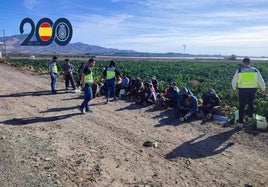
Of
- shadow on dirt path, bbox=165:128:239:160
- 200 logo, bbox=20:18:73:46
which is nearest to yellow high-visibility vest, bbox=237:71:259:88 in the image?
shadow on dirt path, bbox=165:128:239:160

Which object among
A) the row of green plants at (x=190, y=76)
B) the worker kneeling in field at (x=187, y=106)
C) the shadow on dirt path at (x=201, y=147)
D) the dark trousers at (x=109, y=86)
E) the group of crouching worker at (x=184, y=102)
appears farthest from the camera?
the row of green plants at (x=190, y=76)

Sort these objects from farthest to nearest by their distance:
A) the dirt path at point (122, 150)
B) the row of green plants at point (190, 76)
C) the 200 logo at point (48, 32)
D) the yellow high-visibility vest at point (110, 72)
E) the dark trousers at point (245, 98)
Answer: the 200 logo at point (48, 32)
the row of green plants at point (190, 76)
the yellow high-visibility vest at point (110, 72)
the dark trousers at point (245, 98)
the dirt path at point (122, 150)

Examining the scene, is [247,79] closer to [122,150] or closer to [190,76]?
[122,150]

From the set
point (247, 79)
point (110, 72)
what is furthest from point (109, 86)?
point (247, 79)

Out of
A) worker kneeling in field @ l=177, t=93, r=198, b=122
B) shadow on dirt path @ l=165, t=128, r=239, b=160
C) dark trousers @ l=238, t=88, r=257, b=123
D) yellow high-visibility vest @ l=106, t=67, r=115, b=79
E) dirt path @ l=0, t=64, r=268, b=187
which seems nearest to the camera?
dirt path @ l=0, t=64, r=268, b=187

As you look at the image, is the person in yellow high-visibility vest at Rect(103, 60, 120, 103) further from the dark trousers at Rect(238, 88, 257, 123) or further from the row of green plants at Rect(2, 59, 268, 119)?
the dark trousers at Rect(238, 88, 257, 123)

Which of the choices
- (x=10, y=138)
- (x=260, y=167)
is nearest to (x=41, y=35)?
(x=10, y=138)

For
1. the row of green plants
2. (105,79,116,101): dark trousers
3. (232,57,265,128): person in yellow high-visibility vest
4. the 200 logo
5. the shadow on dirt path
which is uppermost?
the 200 logo

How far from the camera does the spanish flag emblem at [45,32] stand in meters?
26.2

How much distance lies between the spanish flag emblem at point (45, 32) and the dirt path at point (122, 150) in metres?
14.9

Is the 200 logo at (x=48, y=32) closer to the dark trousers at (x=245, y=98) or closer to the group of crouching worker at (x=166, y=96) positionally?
the group of crouching worker at (x=166, y=96)

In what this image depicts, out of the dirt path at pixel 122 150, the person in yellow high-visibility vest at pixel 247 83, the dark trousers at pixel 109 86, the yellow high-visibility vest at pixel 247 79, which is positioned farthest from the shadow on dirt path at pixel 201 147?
the dark trousers at pixel 109 86

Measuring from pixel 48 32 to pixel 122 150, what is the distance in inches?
834

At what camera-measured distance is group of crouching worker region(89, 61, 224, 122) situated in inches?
463
